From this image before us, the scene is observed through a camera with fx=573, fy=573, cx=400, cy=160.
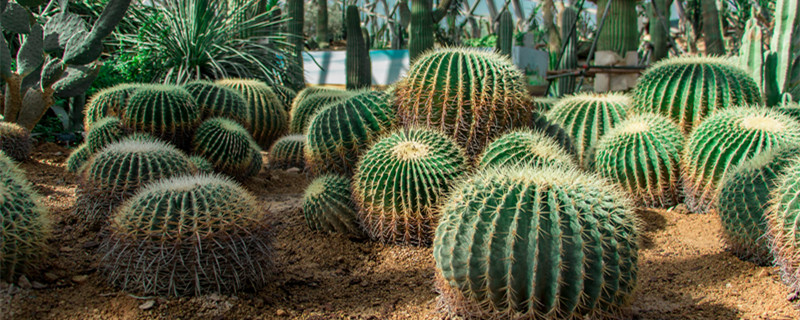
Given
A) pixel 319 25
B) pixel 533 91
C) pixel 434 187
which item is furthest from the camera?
pixel 319 25

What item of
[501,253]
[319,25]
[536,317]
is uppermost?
[319,25]

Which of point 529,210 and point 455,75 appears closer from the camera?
point 529,210

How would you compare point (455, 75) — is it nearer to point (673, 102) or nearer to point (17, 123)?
point (673, 102)

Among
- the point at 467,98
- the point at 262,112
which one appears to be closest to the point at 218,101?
the point at 262,112

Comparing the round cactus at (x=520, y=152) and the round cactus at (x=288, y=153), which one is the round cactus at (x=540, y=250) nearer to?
the round cactus at (x=520, y=152)

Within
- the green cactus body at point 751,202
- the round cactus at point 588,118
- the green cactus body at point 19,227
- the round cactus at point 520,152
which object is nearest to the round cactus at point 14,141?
the green cactus body at point 19,227

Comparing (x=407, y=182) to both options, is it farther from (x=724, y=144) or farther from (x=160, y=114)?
(x=160, y=114)

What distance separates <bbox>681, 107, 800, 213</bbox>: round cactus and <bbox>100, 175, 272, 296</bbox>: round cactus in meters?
3.03

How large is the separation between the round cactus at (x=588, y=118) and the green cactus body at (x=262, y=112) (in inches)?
123

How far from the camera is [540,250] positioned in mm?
2096

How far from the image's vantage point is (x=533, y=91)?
10.7m

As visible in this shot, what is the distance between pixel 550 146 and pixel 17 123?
Answer: 4267mm

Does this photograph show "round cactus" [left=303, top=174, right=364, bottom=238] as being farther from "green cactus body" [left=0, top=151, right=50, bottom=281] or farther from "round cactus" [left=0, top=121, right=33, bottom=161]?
"round cactus" [left=0, top=121, right=33, bottom=161]

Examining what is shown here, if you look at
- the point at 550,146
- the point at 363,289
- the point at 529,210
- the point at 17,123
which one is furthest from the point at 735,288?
the point at 17,123
